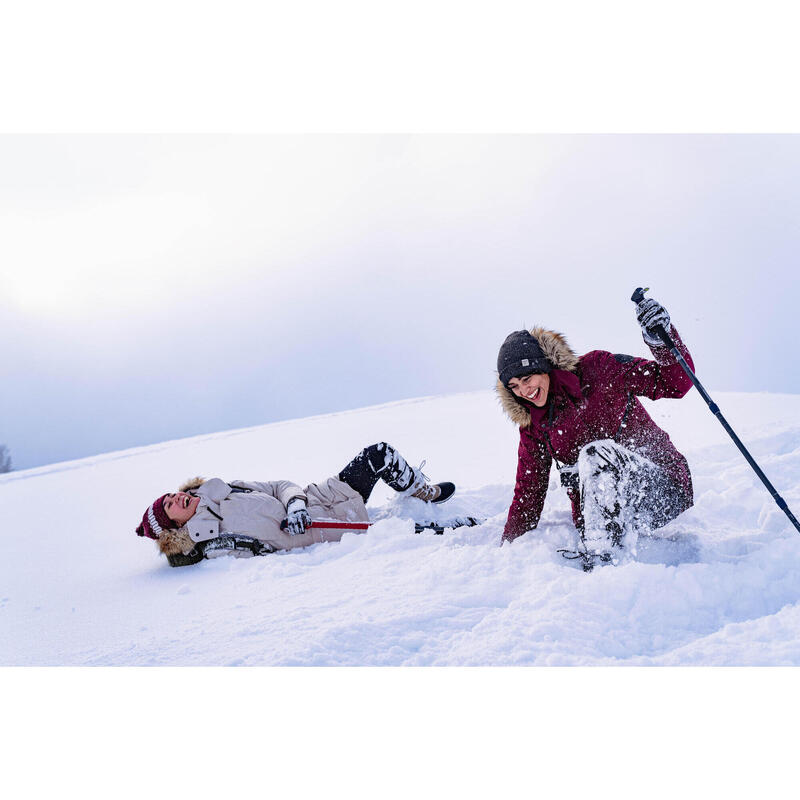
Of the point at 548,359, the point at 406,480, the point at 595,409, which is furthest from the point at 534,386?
the point at 406,480

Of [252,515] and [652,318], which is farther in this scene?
[252,515]

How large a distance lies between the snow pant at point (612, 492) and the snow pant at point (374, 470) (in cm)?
143

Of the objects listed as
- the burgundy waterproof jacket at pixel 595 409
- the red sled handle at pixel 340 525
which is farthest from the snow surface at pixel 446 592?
the burgundy waterproof jacket at pixel 595 409

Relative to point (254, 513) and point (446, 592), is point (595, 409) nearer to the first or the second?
point (446, 592)

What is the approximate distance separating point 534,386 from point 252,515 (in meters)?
1.69

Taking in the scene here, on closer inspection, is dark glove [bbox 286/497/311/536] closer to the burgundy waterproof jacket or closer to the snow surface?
the snow surface

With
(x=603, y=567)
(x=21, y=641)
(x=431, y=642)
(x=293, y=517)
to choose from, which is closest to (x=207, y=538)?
(x=293, y=517)

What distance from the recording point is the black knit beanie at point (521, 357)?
2.45m

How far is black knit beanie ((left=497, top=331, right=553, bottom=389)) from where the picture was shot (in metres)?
2.45

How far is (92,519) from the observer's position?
13.7 ft

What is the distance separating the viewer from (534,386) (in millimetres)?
2486

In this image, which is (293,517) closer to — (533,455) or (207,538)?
(207,538)

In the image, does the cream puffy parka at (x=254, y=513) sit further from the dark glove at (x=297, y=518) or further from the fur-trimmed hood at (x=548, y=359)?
the fur-trimmed hood at (x=548, y=359)

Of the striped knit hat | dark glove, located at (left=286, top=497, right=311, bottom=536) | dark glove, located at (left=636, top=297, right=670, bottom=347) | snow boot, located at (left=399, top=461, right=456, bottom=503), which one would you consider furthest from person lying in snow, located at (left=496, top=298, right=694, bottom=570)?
the striped knit hat
